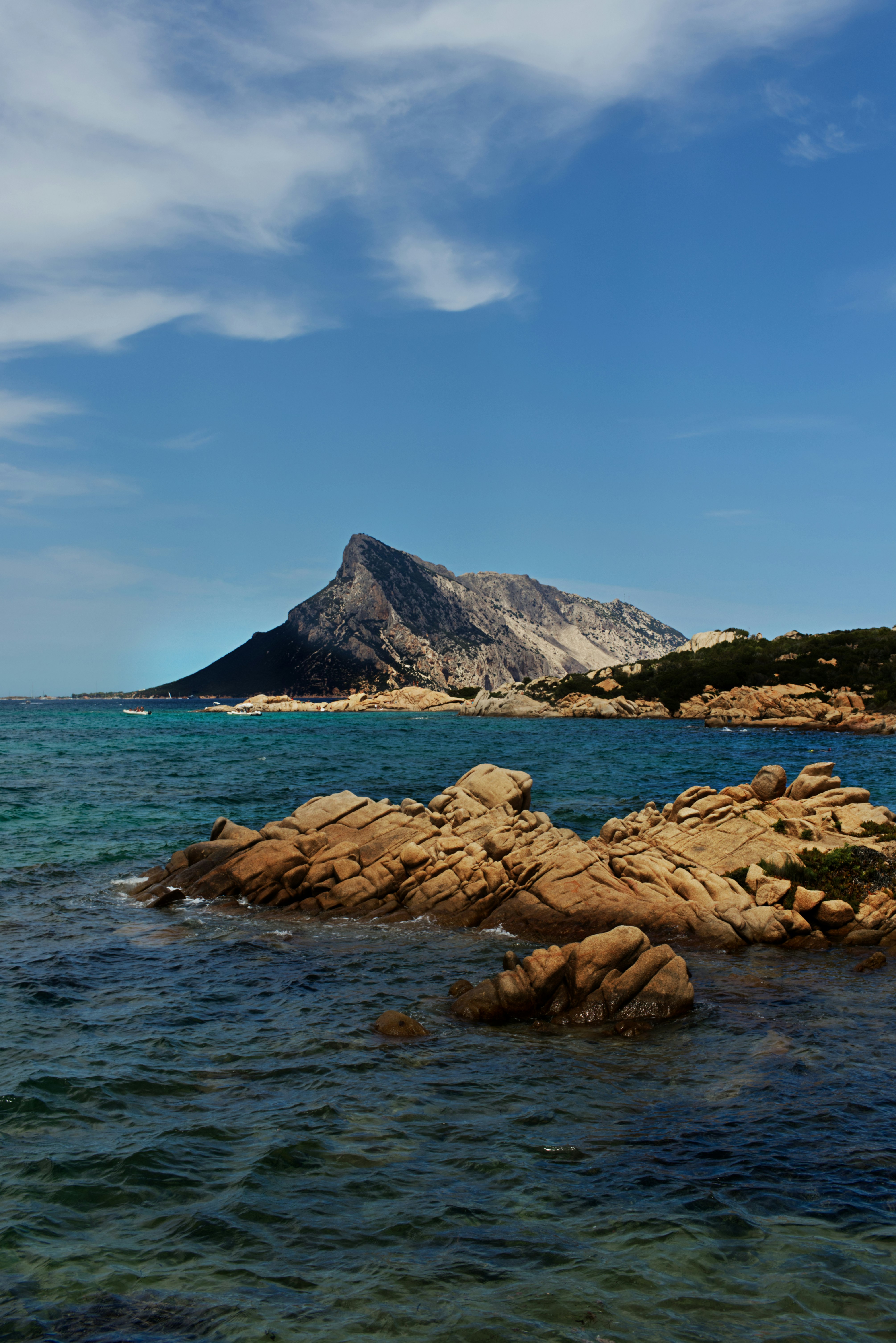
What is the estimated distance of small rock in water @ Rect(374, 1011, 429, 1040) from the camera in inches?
614

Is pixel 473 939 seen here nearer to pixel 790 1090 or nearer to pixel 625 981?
pixel 625 981

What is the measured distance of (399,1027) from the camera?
51.5 ft

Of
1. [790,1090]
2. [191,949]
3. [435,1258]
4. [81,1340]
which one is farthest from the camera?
[191,949]

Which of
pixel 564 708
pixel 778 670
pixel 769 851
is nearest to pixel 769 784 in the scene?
pixel 769 851

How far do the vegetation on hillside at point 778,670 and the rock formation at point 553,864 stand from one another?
298 ft

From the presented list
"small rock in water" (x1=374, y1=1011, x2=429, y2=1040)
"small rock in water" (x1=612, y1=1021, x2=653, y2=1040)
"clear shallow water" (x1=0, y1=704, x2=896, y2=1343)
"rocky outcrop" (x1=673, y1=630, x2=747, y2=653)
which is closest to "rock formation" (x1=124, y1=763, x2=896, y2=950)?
"clear shallow water" (x1=0, y1=704, x2=896, y2=1343)

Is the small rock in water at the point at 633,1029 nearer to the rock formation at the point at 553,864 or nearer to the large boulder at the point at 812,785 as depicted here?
the rock formation at the point at 553,864

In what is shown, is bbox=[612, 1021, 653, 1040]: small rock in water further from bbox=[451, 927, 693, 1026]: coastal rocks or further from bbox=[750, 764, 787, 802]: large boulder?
bbox=[750, 764, 787, 802]: large boulder

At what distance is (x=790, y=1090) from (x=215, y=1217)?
29.1ft

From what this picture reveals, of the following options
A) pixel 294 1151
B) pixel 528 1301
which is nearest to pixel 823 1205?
pixel 528 1301

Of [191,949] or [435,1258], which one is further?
[191,949]

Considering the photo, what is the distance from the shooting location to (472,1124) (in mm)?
12117

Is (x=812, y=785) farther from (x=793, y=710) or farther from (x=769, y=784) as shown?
(x=793, y=710)

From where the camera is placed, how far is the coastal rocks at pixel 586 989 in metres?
16.5
